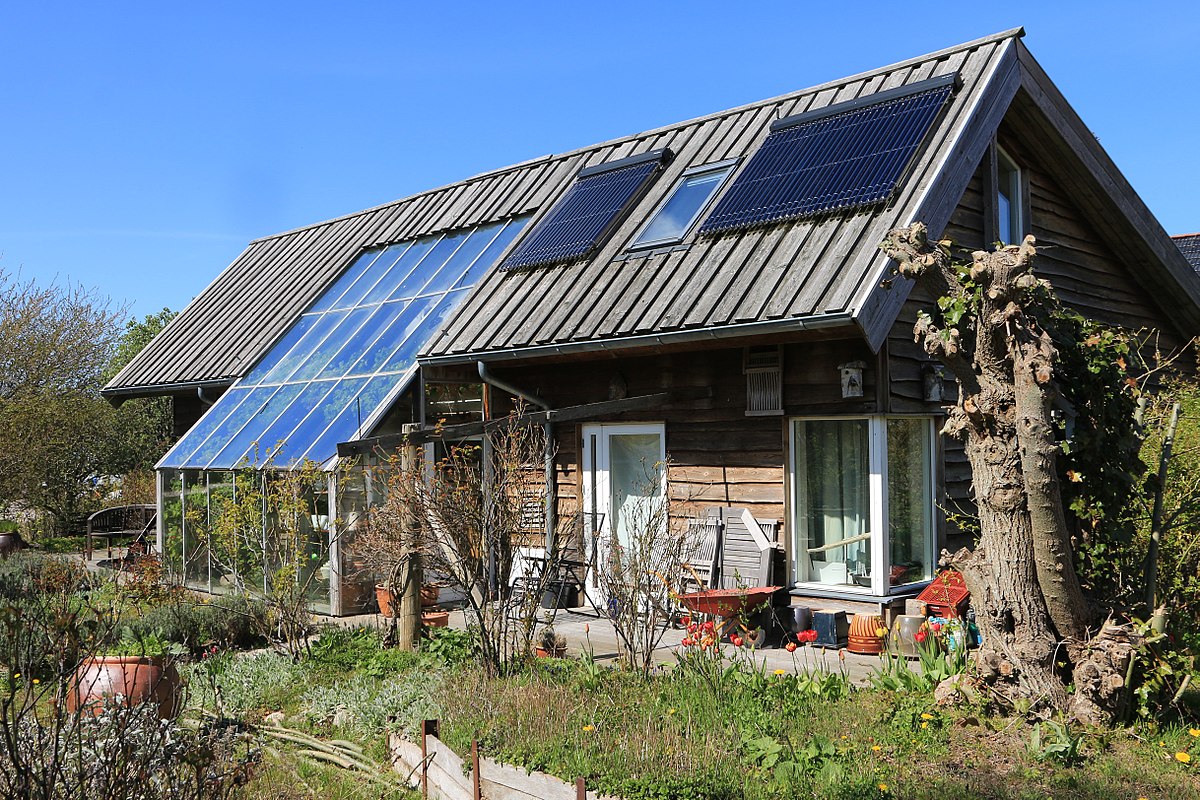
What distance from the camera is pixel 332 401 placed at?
12000 mm

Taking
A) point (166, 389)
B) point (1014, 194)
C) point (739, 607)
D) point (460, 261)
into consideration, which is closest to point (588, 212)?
point (460, 261)

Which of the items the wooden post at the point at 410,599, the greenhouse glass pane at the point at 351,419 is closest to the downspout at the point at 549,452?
the greenhouse glass pane at the point at 351,419

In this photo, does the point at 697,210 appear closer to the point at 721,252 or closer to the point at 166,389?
the point at 721,252

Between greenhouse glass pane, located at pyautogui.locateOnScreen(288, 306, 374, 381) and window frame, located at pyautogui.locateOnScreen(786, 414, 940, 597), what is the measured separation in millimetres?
6775

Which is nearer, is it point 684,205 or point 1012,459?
point 1012,459

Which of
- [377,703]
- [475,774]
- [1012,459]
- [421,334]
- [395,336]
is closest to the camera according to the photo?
[475,774]

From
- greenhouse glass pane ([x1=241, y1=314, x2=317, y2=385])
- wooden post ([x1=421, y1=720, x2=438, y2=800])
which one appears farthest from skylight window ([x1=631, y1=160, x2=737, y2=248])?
wooden post ([x1=421, y1=720, x2=438, y2=800])

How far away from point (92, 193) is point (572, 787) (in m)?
15.4

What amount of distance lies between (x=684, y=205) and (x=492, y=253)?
3.27 m

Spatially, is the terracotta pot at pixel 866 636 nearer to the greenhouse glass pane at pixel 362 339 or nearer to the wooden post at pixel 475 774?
the wooden post at pixel 475 774

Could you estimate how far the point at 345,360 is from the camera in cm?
1292

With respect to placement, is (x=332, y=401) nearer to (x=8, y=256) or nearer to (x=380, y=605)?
(x=380, y=605)

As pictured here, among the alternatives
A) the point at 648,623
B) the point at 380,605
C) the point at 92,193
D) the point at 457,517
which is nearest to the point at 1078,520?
A: the point at 648,623

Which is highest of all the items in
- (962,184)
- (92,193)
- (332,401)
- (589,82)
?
(589,82)
